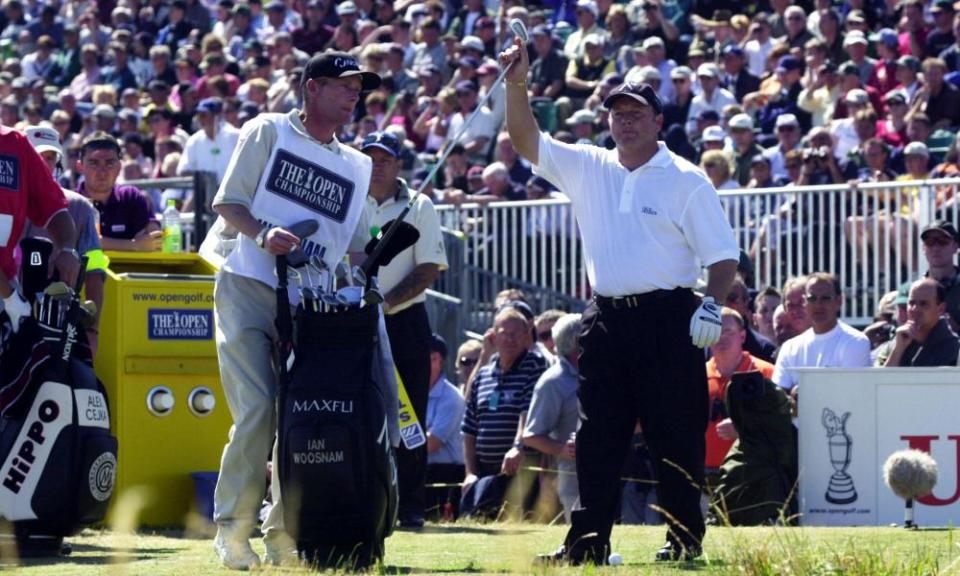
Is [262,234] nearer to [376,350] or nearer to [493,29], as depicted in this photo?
[376,350]

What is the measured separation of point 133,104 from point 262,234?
1792cm

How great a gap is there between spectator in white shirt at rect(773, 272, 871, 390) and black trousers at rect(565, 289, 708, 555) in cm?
416

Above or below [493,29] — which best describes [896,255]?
below

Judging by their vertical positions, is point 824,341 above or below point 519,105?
below

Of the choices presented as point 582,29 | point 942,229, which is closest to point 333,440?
point 942,229

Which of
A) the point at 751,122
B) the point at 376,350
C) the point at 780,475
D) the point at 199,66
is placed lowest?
the point at 780,475

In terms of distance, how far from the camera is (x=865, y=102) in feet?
57.4

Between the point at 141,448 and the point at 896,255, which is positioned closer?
the point at 141,448

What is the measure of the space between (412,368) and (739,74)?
10162 millimetres

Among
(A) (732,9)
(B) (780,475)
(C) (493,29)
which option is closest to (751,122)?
(A) (732,9)

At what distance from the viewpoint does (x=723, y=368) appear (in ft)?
39.2

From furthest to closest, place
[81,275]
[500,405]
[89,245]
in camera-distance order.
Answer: [500,405], [89,245], [81,275]

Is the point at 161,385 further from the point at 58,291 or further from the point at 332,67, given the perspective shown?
the point at 332,67

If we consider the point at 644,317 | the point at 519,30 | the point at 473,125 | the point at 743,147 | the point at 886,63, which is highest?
the point at 886,63
